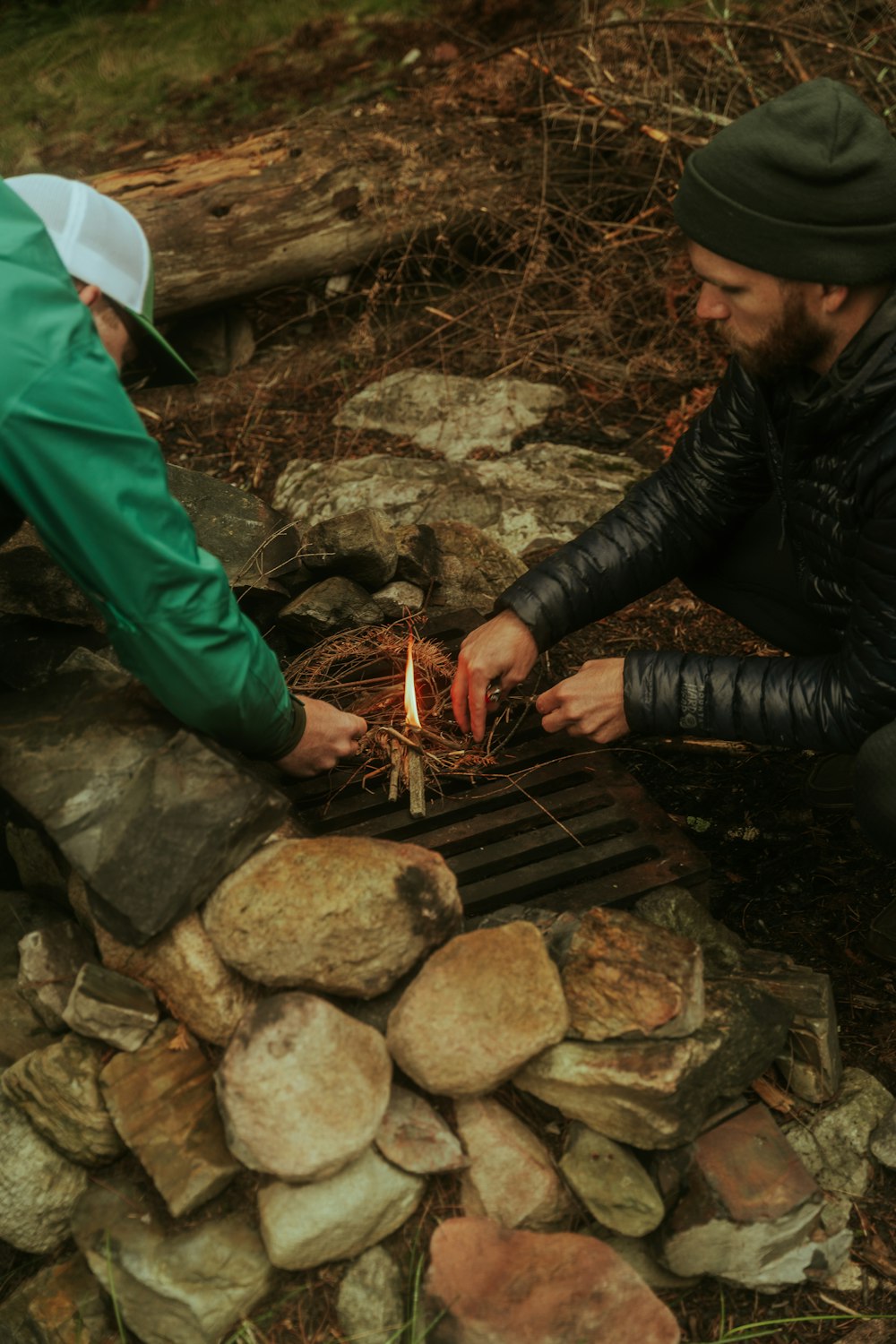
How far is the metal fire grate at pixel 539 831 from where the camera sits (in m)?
2.88

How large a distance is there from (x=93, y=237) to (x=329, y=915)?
1.47 metres

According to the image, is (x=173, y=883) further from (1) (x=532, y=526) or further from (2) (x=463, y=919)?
(1) (x=532, y=526)

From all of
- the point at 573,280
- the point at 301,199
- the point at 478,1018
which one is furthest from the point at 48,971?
the point at 573,280

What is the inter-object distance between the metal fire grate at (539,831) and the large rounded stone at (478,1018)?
1.12 ft

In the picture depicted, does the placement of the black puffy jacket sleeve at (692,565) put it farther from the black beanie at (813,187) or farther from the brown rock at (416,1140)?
the brown rock at (416,1140)

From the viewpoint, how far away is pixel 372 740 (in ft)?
10.4

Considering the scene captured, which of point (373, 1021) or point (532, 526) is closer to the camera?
point (373, 1021)

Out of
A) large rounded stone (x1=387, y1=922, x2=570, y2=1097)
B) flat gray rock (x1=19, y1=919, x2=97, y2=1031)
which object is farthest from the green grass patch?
large rounded stone (x1=387, y1=922, x2=570, y2=1097)

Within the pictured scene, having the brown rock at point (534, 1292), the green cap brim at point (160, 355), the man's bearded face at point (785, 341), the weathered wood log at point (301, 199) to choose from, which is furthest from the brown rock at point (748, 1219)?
the weathered wood log at point (301, 199)

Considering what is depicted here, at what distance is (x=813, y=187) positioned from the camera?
2549mm

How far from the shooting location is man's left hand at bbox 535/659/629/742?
303cm

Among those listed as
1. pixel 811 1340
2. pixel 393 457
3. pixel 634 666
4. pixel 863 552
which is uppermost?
pixel 863 552

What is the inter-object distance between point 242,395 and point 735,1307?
13.6 feet

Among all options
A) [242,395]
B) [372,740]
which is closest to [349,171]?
[242,395]
